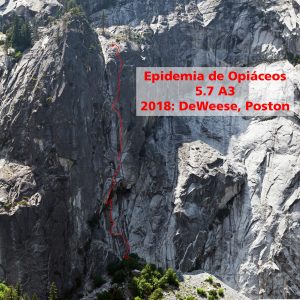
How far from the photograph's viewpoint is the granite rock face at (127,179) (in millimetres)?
66438

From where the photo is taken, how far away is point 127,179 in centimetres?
7669

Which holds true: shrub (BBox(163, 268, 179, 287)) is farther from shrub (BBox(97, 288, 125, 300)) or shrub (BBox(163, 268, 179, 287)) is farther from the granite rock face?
the granite rock face

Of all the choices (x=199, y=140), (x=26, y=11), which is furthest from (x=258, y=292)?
(x=26, y=11)

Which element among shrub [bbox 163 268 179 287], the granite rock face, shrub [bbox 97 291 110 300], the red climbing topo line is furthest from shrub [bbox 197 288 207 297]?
the red climbing topo line

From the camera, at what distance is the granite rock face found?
218 feet

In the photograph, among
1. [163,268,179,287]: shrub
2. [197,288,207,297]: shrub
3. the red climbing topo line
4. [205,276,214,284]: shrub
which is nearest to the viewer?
[197,288,207,297]: shrub

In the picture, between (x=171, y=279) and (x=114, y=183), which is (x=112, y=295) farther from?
(x=114, y=183)

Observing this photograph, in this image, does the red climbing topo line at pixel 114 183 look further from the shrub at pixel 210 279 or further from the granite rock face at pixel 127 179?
the shrub at pixel 210 279

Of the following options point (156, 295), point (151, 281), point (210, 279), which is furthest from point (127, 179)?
point (156, 295)

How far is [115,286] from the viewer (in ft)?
206

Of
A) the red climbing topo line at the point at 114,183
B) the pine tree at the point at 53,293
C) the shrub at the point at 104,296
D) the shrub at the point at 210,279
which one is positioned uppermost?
the red climbing topo line at the point at 114,183

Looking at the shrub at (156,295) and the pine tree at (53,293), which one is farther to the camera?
the shrub at (156,295)

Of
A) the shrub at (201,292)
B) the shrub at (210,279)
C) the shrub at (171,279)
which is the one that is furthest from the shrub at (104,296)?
the shrub at (210,279)

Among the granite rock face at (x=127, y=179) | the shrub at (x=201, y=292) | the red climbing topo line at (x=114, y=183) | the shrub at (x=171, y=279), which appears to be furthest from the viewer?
the red climbing topo line at (x=114, y=183)
